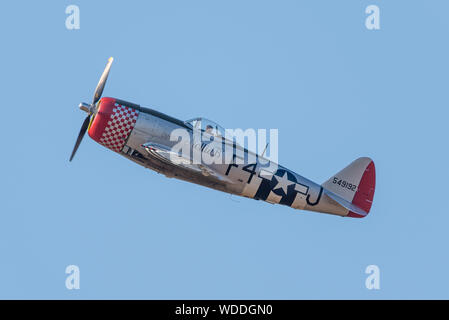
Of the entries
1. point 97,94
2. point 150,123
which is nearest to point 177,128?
point 150,123

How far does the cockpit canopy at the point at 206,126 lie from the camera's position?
24.9 metres

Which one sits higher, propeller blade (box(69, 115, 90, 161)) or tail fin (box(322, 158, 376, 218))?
propeller blade (box(69, 115, 90, 161))

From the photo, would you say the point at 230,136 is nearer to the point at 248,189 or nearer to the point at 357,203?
the point at 248,189

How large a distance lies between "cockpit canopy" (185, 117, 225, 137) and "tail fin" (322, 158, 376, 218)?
3.99m

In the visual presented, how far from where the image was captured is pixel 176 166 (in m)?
24.7

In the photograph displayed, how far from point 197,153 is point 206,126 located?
0.82 metres

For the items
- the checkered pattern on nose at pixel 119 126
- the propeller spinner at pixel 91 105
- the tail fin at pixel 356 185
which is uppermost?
the propeller spinner at pixel 91 105

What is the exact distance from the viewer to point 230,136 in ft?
82.6

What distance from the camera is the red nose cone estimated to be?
24.5 m

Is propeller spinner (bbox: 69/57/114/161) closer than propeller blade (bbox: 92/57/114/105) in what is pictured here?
Yes

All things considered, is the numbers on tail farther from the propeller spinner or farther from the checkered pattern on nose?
the propeller spinner

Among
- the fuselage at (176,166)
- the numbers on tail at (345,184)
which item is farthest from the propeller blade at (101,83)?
the numbers on tail at (345,184)

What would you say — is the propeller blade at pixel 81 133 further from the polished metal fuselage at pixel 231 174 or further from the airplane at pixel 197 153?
the polished metal fuselage at pixel 231 174

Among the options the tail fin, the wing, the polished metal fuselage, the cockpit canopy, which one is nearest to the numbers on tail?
the tail fin
